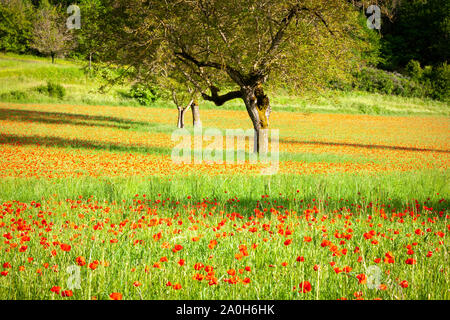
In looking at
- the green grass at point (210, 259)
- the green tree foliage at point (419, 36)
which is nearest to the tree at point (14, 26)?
the green tree foliage at point (419, 36)

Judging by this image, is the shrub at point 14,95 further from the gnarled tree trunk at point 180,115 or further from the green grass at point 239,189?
the green grass at point 239,189

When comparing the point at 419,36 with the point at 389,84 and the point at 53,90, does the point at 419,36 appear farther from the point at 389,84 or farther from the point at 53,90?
the point at 53,90

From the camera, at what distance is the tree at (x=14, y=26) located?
72.9 meters

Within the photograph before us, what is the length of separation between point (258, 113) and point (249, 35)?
407 cm

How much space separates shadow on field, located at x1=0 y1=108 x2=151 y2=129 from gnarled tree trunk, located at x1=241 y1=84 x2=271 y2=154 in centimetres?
1575

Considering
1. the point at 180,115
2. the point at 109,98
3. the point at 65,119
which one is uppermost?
the point at 109,98

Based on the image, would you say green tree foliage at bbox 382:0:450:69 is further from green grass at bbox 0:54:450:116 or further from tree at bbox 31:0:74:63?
tree at bbox 31:0:74:63

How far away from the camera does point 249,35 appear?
53.9 ft

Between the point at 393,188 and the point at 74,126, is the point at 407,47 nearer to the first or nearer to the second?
the point at 74,126

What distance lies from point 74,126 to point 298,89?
64.6ft

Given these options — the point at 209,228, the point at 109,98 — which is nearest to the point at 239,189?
the point at 209,228

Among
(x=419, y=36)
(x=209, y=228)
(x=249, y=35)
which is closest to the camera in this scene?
(x=209, y=228)

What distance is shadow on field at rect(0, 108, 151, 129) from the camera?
33.2 m

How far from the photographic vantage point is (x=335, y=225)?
6082mm
